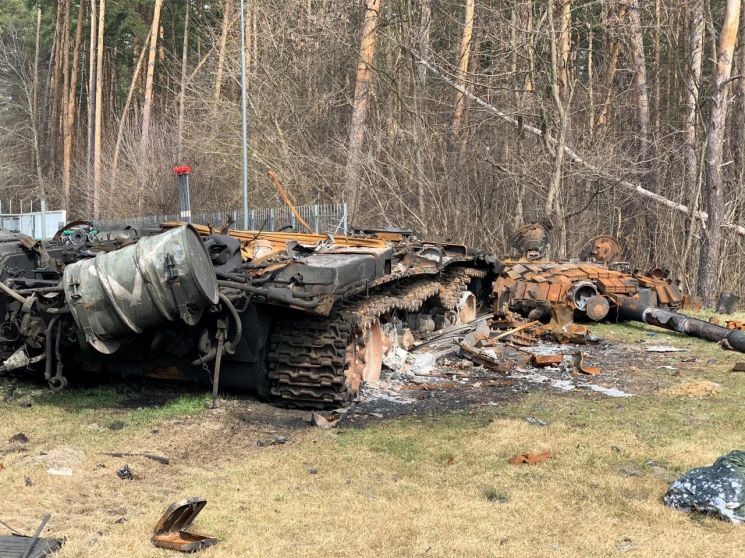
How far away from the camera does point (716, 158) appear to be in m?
16.3

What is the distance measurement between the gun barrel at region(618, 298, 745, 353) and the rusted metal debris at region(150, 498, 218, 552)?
7927mm

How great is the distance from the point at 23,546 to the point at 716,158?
15252mm

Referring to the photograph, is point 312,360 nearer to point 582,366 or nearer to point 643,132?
point 582,366

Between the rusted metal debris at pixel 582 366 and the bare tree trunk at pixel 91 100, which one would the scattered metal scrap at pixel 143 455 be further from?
the bare tree trunk at pixel 91 100

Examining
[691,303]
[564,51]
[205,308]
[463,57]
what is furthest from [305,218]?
[205,308]

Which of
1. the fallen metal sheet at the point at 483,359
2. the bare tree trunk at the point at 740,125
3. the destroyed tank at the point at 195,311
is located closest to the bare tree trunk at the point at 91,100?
the bare tree trunk at the point at 740,125

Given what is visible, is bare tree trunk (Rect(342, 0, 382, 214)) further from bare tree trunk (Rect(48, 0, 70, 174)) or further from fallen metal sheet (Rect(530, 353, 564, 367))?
bare tree trunk (Rect(48, 0, 70, 174))

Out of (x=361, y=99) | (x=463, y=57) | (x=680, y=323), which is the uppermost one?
(x=463, y=57)

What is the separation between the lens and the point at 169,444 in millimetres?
Answer: 6070

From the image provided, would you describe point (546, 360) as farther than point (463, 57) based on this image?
No

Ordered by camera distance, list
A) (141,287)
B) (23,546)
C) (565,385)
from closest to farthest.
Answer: (23,546) → (141,287) → (565,385)

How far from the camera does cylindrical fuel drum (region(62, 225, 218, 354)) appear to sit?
595cm

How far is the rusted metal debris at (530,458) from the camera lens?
5.66m

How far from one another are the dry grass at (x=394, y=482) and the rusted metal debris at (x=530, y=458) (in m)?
0.06
